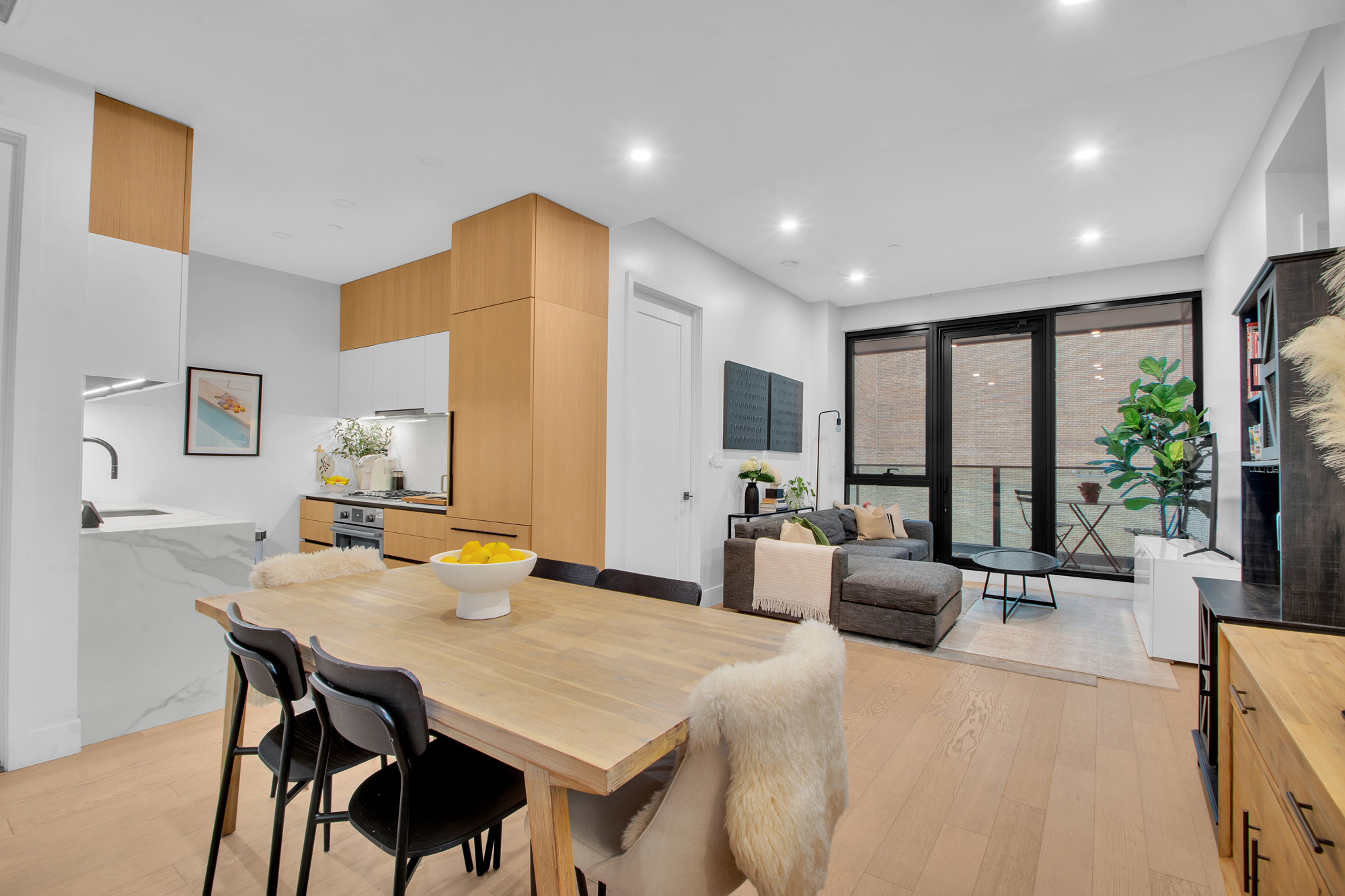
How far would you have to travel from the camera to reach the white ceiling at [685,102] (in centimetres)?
199

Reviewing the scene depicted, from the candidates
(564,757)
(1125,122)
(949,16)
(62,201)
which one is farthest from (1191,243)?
(62,201)

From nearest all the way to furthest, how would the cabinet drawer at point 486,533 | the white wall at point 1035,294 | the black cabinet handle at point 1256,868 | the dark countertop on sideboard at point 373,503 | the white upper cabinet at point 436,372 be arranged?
1. the black cabinet handle at point 1256,868
2. the cabinet drawer at point 486,533
3. the dark countertop on sideboard at point 373,503
4. the white upper cabinet at point 436,372
5. the white wall at point 1035,294

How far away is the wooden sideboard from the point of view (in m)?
0.91

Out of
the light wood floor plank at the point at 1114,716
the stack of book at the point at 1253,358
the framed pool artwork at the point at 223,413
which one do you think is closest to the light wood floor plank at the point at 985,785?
the light wood floor plank at the point at 1114,716

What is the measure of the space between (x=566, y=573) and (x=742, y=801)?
4.55ft

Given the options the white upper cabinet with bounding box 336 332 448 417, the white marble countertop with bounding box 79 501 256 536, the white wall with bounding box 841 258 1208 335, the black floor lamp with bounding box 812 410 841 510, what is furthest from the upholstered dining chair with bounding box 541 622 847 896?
the white wall with bounding box 841 258 1208 335

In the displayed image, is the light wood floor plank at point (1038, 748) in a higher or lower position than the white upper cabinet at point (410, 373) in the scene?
lower

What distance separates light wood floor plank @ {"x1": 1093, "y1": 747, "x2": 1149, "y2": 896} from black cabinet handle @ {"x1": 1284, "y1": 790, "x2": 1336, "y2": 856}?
0.84 m

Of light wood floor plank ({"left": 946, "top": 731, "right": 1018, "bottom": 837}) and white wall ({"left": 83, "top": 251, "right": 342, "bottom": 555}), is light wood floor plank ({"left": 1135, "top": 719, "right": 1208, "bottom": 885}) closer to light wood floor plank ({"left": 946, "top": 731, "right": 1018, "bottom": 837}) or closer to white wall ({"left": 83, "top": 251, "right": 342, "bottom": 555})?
light wood floor plank ({"left": 946, "top": 731, "right": 1018, "bottom": 837})

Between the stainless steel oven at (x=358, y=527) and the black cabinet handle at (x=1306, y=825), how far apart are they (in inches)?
170

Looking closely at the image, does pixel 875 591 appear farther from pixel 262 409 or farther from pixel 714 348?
pixel 262 409

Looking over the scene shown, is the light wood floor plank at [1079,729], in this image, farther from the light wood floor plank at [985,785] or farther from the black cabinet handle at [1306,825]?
the black cabinet handle at [1306,825]

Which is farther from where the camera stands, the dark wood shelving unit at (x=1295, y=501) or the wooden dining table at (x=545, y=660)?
the dark wood shelving unit at (x=1295, y=501)

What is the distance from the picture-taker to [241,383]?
443cm
